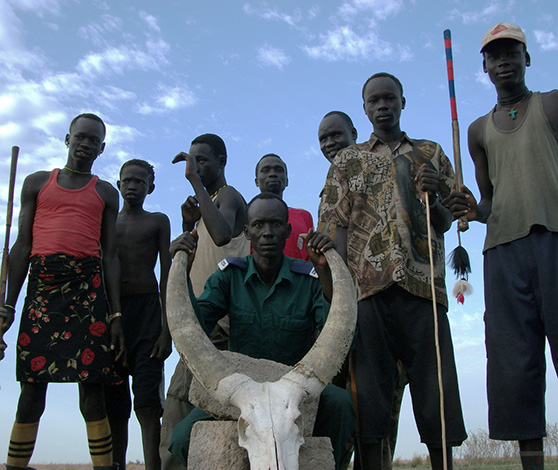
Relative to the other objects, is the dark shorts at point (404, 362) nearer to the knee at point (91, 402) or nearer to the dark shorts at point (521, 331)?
the dark shorts at point (521, 331)

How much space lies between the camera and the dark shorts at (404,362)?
3309 mm

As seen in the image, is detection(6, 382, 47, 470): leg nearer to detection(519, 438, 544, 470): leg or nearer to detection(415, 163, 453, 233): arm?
detection(415, 163, 453, 233): arm

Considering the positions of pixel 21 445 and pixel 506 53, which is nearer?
pixel 506 53

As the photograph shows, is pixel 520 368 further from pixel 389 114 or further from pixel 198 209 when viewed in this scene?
pixel 198 209


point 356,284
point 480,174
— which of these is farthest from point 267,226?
point 480,174

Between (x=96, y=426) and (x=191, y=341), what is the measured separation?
60.8 inches

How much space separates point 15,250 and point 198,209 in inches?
56.1

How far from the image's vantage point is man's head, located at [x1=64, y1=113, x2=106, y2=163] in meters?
A: 4.68

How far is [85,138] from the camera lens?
15.4ft

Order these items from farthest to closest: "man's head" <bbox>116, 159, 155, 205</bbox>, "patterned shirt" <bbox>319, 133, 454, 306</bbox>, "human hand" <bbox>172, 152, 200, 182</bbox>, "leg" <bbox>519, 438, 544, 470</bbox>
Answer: "man's head" <bbox>116, 159, 155, 205</bbox>, "human hand" <bbox>172, 152, 200, 182</bbox>, "patterned shirt" <bbox>319, 133, 454, 306</bbox>, "leg" <bbox>519, 438, 544, 470</bbox>

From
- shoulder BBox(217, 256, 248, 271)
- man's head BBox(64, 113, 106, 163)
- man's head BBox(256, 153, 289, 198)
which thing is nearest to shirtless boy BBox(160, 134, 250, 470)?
shoulder BBox(217, 256, 248, 271)

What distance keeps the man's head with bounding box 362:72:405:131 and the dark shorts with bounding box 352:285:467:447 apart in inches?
44.6

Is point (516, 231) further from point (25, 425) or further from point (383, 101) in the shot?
point (25, 425)

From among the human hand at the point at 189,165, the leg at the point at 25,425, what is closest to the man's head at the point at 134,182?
the human hand at the point at 189,165
